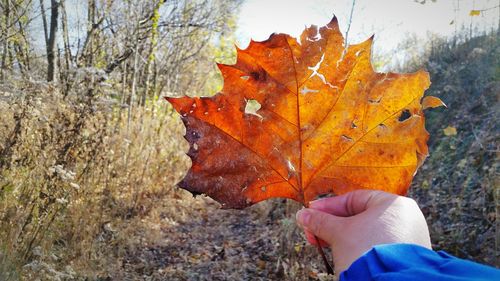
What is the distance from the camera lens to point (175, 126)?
6180mm

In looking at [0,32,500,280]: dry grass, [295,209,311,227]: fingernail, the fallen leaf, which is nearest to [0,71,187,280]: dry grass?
[0,32,500,280]: dry grass

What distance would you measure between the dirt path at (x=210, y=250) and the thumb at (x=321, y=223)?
2613mm

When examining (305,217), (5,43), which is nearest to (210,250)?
(5,43)

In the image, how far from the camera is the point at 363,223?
2.69 feet

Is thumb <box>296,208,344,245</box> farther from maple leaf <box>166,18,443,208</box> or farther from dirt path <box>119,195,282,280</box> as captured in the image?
dirt path <box>119,195,282,280</box>

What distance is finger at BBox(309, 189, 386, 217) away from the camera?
0.88 m

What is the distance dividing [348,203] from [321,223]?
8cm

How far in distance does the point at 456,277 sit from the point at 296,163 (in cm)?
39

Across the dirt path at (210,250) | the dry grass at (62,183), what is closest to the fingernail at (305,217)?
the dry grass at (62,183)

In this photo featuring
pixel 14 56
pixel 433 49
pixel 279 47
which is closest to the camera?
pixel 279 47

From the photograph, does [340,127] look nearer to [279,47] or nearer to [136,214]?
[279,47]

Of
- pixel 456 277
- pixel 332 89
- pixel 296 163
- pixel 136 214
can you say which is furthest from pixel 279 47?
pixel 136 214

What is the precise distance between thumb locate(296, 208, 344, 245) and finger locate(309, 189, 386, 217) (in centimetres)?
4

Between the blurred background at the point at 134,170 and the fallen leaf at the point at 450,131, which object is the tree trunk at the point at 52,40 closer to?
the blurred background at the point at 134,170
